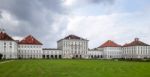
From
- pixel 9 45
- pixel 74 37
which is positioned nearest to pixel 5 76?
pixel 9 45

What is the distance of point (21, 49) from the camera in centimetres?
11119

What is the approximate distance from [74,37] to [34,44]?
16271 mm

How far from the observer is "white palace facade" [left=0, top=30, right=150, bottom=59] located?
10503 cm

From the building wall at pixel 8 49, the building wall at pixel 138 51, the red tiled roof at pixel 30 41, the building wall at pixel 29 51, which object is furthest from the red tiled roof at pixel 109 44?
the building wall at pixel 8 49

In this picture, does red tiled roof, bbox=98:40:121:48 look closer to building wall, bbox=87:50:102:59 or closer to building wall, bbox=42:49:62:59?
building wall, bbox=87:50:102:59

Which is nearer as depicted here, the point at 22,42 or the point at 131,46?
the point at 22,42

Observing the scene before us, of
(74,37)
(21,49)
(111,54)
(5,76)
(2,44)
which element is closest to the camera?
(5,76)

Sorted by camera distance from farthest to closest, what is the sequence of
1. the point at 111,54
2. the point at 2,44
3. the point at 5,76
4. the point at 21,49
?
the point at 111,54 < the point at 21,49 < the point at 2,44 < the point at 5,76

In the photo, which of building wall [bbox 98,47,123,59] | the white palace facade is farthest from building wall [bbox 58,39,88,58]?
building wall [bbox 98,47,123,59]

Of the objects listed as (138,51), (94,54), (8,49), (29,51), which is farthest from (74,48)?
(8,49)

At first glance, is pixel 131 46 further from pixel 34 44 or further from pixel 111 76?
pixel 111 76

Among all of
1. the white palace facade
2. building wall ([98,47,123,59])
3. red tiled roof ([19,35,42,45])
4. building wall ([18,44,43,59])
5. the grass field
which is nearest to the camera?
the grass field

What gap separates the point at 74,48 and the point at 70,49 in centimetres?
165

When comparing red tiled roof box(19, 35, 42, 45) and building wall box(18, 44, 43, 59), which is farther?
red tiled roof box(19, 35, 42, 45)
